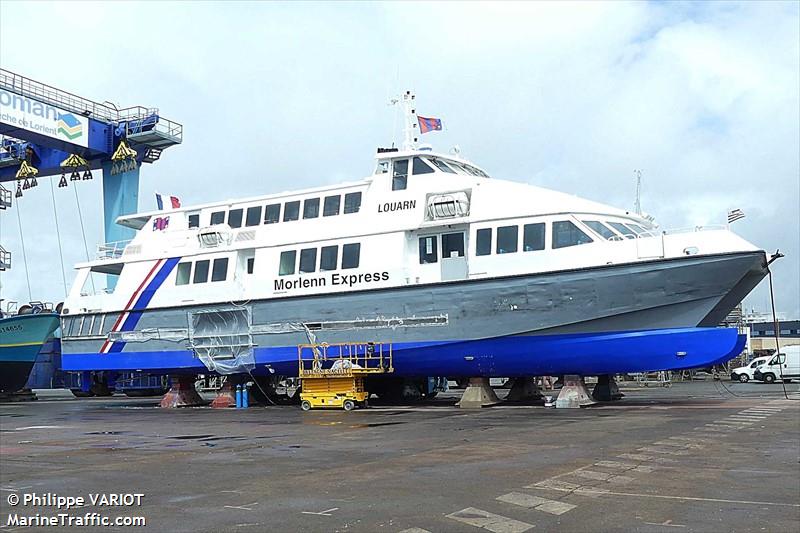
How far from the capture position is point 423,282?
19.6m

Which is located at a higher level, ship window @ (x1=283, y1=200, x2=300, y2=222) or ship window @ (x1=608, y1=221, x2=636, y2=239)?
ship window @ (x1=283, y1=200, x2=300, y2=222)

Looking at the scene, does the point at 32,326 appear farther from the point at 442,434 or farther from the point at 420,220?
the point at 442,434

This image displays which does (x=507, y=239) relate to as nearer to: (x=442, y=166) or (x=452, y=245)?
(x=452, y=245)

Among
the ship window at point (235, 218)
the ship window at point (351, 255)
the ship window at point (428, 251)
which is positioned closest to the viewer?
the ship window at point (428, 251)

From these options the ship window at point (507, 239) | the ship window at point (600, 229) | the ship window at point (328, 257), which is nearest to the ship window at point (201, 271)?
the ship window at point (328, 257)

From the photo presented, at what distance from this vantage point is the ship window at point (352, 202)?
21.1m

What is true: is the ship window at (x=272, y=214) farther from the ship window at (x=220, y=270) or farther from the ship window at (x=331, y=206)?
the ship window at (x=220, y=270)

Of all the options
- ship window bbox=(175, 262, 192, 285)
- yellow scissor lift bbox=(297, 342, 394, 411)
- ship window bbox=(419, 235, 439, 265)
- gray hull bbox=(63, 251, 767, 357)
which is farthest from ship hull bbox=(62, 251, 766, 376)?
ship window bbox=(175, 262, 192, 285)

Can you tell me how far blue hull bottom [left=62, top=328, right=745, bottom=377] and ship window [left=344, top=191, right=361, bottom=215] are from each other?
4.06 m

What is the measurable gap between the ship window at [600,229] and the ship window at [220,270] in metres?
10.7

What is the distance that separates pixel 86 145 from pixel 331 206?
1393 centimetres

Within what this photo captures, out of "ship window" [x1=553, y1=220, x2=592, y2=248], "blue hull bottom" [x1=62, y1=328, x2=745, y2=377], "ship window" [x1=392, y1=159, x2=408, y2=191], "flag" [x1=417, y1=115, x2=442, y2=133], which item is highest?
"flag" [x1=417, y1=115, x2=442, y2=133]

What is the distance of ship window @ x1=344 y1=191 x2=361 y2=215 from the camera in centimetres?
2106

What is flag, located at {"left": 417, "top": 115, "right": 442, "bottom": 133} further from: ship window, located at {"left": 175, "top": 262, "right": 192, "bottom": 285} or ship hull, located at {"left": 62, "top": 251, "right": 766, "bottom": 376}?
ship window, located at {"left": 175, "top": 262, "right": 192, "bottom": 285}
